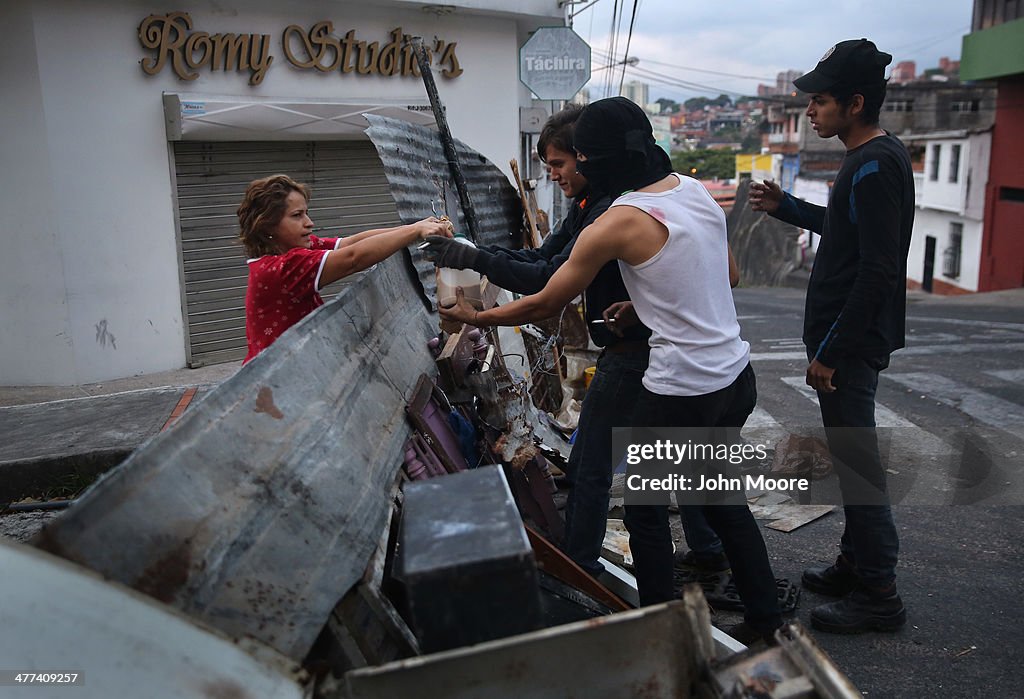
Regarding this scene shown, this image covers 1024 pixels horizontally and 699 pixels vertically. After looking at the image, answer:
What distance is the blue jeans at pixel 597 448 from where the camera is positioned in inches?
120

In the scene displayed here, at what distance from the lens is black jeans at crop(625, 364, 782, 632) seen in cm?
276

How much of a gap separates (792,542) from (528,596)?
8.39ft

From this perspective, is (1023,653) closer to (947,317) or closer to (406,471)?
(406,471)

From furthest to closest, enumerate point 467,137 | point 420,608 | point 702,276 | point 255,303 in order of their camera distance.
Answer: point 467,137
point 255,303
point 702,276
point 420,608

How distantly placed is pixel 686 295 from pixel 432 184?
5.95ft

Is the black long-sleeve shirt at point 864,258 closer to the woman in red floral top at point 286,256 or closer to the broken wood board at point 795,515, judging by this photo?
the broken wood board at point 795,515

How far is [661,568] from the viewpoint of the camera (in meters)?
2.84

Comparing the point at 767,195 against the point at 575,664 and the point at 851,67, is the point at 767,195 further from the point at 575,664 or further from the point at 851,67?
the point at 575,664

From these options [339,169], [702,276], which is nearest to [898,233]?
[702,276]


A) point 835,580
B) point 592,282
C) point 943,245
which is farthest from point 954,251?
point 592,282

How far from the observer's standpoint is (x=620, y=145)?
2785 millimetres

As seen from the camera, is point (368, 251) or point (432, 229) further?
point (432, 229)

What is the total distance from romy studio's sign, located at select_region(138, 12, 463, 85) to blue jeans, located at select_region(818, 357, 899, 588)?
682 cm

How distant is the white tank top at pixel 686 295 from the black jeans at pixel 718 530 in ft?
0.25
